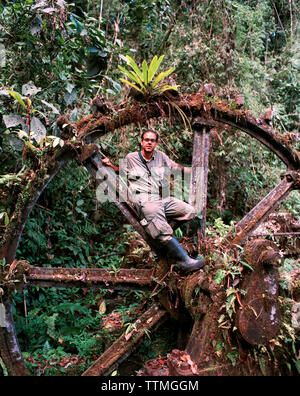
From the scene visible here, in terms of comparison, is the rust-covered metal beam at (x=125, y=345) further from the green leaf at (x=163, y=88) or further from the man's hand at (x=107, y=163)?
the green leaf at (x=163, y=88)

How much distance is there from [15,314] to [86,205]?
7.82ft

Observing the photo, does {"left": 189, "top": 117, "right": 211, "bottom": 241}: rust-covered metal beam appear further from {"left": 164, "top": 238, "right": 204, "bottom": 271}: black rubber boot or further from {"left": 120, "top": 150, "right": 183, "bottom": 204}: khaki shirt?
{"left": 164, "top": 238, "right": 204, "bottom": 271}: black rubber boot

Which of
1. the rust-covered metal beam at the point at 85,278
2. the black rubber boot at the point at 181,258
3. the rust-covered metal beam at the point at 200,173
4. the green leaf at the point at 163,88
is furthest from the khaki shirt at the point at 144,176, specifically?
the rust-covered metal beam at the point at 85,278

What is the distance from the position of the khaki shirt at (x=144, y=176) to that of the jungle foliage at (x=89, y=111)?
0.48 m

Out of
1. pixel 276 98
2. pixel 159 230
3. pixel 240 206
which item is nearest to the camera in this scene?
pixel 159 230

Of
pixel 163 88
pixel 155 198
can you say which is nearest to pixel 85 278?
pixel 155 198

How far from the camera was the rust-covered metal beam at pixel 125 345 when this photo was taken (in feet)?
10.8

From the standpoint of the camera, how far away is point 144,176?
371 centimetres

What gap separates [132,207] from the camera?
379cm

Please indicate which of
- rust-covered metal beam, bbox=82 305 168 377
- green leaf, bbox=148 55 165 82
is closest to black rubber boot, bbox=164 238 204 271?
rust-covered metal beam, bbox=82 305 168 377

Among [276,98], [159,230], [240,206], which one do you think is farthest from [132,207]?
[276,98]

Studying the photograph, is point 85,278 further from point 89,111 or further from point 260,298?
point 89,111

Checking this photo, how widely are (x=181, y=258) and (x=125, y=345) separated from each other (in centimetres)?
116

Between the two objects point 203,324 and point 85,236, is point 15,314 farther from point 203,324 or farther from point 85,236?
point 203,324
